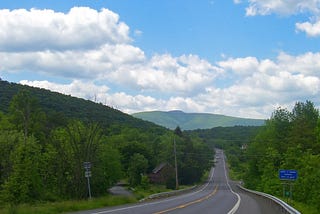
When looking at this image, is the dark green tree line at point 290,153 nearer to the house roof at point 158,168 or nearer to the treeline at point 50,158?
the treeline at point 50,158

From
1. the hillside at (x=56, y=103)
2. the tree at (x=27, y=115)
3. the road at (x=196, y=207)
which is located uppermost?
the hillside at (x=56, y=103)

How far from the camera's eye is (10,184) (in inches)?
2291

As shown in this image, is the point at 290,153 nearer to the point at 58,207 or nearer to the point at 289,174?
the point at 289,174

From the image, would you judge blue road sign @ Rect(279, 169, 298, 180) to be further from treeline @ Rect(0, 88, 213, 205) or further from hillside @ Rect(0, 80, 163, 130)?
hillside @ Rect(0, 80, 163, 130)

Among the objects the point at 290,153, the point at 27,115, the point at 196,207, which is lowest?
the point at 196,207

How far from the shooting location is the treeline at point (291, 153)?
5032 cm

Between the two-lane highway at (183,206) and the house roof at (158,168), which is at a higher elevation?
the house roof at (158,168)

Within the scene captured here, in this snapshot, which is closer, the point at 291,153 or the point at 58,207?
the point at 58,207

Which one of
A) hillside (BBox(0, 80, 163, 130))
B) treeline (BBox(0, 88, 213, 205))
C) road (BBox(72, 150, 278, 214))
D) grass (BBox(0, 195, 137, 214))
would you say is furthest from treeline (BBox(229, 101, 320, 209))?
hillside (BBox(0, 80, 163, 130))

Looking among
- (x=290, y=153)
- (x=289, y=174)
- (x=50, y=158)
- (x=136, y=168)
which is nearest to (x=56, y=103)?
(x=136, y=168)

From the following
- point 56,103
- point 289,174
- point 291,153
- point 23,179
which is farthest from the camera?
point 56,103

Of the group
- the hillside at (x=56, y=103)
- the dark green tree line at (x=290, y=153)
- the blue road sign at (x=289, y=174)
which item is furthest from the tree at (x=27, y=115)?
the blue road sign at (x=289, y=174)

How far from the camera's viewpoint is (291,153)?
6794cm

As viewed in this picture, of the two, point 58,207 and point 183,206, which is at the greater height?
point 58,207
